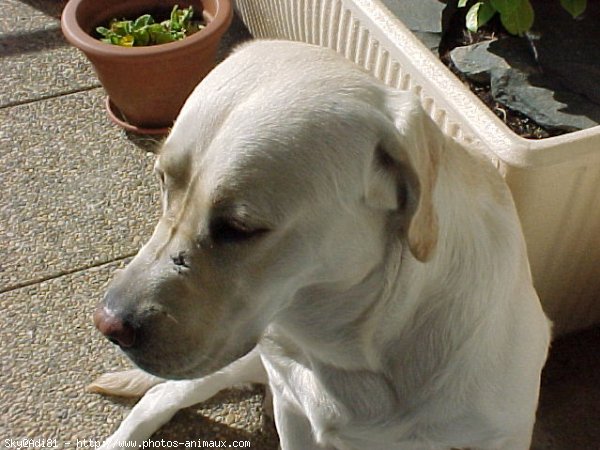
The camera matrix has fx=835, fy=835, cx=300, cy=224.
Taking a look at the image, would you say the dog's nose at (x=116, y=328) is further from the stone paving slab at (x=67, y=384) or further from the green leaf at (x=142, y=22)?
the green leaf at (x=142, y=22)

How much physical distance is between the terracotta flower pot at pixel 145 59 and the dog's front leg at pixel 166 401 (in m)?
1.01

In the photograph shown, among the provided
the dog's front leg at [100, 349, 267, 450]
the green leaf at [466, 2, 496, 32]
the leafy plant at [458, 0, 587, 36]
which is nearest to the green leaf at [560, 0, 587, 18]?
the leafy plant at [458, 0, 587, 36]

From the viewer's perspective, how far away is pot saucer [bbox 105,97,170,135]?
2.69m

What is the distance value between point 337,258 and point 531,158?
2.02 feet

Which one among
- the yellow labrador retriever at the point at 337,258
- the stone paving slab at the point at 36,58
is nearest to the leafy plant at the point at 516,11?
the yellow labrador retriever at the point at 337,258

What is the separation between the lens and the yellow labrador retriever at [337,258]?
1107 millimetres

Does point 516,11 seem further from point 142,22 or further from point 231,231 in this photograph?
point 142,22

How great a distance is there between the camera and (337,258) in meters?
1.19

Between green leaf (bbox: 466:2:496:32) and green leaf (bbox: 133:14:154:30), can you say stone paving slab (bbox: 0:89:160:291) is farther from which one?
green leaf (bbox: 466:2:496:32)

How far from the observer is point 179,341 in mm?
1178

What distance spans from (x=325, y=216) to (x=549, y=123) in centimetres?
91

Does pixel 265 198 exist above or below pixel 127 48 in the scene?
above

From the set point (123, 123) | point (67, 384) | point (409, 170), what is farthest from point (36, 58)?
point (409, 170)

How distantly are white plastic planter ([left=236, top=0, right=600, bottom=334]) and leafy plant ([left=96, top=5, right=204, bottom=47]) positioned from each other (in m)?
0.53
